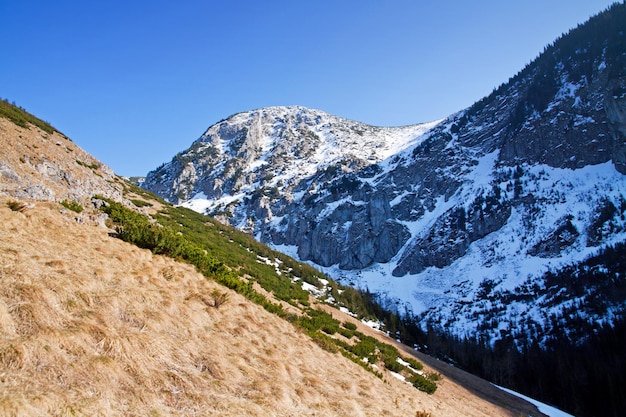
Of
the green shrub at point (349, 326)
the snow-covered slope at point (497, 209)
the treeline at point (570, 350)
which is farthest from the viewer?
the snow-covered slope at point (497, 209)

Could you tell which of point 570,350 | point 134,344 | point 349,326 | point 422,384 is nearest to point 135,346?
point 134,344

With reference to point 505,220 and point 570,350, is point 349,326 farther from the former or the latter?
point 505,220

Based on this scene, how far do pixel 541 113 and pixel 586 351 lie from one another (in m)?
114

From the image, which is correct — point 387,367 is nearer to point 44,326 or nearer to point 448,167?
point 44,326

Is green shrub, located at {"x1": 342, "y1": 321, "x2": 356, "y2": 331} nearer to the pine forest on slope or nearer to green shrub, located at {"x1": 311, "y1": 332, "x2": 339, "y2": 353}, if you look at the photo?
green shrub, located at {"x1": 311, "y1": 332, "x2": 339, "y2": 353}

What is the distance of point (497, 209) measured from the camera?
129 metres

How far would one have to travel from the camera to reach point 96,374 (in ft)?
17.6

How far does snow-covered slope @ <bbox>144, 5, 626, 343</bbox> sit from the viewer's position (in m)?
96.6

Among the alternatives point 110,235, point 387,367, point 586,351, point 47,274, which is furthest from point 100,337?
point 586,351

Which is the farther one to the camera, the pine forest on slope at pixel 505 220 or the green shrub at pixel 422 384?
the pine forest on slope at pixel 505 220

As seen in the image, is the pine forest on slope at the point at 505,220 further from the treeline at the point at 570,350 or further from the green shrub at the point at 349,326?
the green shrub at the point at 349,326

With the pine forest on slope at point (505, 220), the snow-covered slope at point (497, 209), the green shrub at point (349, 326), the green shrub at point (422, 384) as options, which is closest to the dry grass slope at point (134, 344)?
the green shrub at point (422, 384)

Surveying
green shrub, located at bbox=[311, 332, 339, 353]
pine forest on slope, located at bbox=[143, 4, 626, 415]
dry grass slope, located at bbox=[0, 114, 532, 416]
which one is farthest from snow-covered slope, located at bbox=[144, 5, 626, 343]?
dry grass slope, located at bbox=[0, 114, 532, 416]

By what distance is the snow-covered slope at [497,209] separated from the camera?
96625 mm
